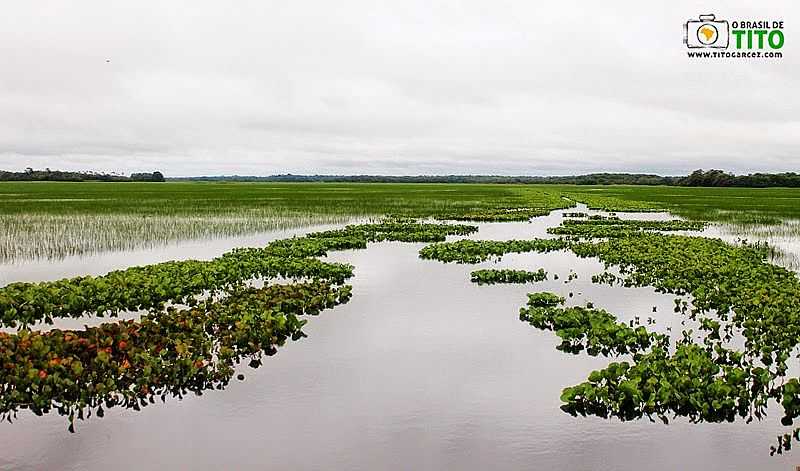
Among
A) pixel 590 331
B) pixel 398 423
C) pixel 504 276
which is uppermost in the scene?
pixel 504 276

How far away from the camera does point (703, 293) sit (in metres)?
14.0

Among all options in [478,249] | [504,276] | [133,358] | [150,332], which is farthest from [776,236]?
[133,358]

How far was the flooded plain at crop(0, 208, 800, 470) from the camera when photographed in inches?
266

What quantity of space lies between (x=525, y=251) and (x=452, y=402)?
15.3 metres

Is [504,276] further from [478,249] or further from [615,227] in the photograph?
[615,227]

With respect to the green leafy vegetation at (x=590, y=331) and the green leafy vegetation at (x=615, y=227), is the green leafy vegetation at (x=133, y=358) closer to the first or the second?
the green leafy vegetation at (x=590, y=331)

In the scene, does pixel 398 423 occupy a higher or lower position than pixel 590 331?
lower

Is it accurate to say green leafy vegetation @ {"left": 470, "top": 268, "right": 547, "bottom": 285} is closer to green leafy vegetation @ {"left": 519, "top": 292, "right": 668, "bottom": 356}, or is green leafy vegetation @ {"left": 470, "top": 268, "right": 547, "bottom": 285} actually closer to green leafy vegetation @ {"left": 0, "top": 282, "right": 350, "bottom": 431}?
green leafy vegetation @ {"left": 519, "top": 292, "right": 668, "bottom": 356}

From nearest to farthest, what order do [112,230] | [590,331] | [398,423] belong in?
[398,423] → [590,331] → [112,230]

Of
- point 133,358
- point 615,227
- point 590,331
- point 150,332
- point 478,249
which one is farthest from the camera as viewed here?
point 615,227

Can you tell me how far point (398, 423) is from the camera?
7664mm

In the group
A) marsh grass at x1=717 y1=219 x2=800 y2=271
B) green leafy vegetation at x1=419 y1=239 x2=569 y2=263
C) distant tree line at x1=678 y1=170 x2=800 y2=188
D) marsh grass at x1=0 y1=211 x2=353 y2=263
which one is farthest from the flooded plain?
distant tree line at x1=678 y1=170 x2=800 y2=188

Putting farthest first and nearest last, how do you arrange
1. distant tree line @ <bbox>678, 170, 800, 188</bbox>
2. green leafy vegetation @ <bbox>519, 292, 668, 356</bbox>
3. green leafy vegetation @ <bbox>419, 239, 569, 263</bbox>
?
distant tree line @ <bbox>678, 170, 800, 188</bbox>
green leafy vegetation @ <bbox>419, 239, 569, 263</bbox>
green leafy vegetation @ <bbox>519, 292, 668, 356</bbox>

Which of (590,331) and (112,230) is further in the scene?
(112,230)
